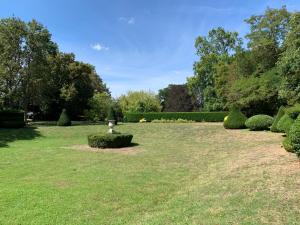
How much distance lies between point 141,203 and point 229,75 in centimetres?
3671

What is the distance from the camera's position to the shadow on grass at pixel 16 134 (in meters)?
23.3

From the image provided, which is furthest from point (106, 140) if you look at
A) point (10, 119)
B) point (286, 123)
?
point (10, 119)

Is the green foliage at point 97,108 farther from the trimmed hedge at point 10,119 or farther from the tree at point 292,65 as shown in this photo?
the tree at point 292,65

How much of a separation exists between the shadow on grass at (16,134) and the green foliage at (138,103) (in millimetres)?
21811

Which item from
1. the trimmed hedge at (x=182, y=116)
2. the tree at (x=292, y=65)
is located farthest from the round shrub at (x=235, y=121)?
the trimmed hedge at (x=182, y=116)

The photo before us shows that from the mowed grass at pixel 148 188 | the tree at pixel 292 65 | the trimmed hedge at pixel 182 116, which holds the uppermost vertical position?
the tree at pixel 292 65

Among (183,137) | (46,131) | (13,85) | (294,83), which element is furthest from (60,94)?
(294,83)

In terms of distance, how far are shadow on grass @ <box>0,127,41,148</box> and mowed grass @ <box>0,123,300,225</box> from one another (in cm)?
694

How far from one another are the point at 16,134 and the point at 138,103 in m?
24.9

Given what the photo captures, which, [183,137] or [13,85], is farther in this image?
[13,85]

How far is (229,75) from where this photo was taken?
42.8 m

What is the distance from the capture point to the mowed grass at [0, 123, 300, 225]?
266 inches

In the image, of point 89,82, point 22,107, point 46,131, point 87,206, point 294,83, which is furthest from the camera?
point 89,82

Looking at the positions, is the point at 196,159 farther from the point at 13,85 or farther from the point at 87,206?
the point at 13,85
